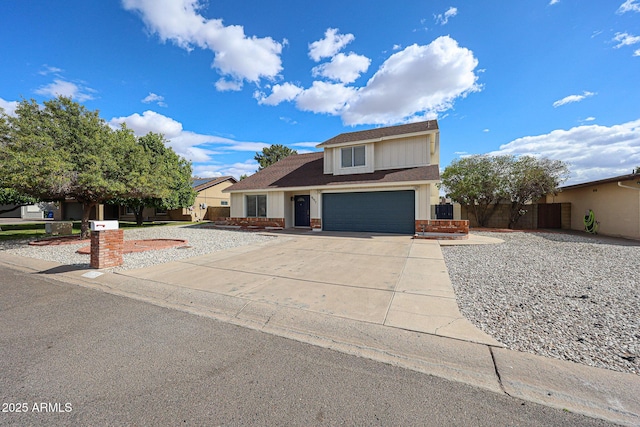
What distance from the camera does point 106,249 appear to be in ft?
23.8

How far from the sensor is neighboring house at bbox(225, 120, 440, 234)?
1392 centimetres

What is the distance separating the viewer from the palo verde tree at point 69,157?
9.34 metres

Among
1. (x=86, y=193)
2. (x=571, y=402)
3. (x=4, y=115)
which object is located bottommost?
(x=571, y=402)

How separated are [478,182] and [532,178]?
110 inches

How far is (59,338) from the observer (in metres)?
3.56

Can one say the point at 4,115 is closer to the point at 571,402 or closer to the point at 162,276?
the point at 162,276

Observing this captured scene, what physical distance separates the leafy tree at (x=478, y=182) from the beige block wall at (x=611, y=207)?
4.46 meters

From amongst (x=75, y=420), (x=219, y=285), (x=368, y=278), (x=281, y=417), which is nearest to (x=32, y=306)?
(x=219, y=285)

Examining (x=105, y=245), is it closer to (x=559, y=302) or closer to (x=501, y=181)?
(x=559, y=302)

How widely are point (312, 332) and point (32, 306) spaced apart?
5033 mm

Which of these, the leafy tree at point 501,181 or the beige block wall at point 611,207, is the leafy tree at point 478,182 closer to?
the leafy tree at point 501,181

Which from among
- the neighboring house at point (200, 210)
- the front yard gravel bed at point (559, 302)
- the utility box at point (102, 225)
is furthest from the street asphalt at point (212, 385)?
the neighboring house at point (200, 210)

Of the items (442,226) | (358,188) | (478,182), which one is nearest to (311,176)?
(358,188)

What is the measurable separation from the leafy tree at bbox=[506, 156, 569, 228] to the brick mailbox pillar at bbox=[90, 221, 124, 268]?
1971 cm
